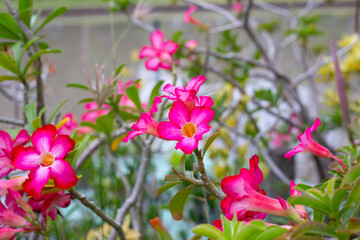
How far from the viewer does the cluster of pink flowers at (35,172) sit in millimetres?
312

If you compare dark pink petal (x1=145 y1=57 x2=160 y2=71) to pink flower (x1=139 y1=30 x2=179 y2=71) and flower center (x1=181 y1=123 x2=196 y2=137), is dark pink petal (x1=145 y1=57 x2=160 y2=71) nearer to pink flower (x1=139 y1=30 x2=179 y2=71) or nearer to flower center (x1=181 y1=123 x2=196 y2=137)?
pink flower (x1=139 y1=30 x2=179 y2=71)

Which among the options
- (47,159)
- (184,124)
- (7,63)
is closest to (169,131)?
(184,124)

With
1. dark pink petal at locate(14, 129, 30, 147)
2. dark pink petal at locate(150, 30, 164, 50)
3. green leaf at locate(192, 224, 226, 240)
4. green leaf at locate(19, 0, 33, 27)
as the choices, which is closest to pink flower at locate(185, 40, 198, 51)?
dark pink petal at locate(150, 30, 164, 50)

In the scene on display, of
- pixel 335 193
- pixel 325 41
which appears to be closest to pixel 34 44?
pixel 335 193

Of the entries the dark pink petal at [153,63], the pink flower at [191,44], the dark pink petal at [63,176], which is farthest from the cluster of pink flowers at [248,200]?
the pink flower at [191,44]

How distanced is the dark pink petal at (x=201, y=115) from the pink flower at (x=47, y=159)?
12 cm

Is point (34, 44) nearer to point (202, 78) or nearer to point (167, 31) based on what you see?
point (202, 78)

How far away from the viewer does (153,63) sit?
608 millimetres

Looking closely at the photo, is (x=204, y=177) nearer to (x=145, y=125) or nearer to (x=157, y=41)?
(x=145, y=125)

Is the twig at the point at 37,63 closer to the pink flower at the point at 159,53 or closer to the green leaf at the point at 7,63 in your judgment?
the green leaf at the point at 7,63

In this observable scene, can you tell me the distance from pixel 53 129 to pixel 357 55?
129 cm

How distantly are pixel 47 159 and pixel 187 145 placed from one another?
14 centimetres

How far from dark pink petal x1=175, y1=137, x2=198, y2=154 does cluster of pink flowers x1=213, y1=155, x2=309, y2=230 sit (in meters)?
0.04

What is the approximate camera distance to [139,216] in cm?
69
